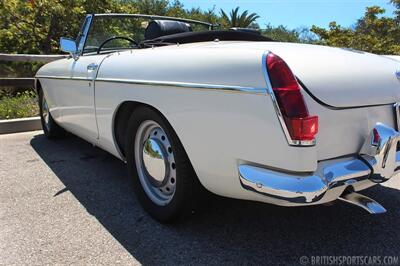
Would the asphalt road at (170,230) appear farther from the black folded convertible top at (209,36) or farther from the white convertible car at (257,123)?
the black folded convertible top at (209,36)

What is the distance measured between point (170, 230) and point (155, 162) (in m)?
0.46

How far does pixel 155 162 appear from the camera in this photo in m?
2.73

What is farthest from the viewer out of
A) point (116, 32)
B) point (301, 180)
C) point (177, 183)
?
point (116, 32)

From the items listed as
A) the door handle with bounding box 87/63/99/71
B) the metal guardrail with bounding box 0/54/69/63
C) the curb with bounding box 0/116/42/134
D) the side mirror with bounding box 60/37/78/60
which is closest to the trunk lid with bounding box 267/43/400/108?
the door handle with bounding box 87/63/99/71

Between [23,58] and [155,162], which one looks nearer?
[155,162]

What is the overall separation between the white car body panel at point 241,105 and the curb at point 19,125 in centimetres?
398

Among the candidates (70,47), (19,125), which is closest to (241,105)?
(70,47)

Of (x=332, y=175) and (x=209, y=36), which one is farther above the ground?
(x=209, y=36)

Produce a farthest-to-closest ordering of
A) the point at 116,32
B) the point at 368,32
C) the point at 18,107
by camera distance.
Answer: the point at 368,32
the point at 18,107
the point at 116,32

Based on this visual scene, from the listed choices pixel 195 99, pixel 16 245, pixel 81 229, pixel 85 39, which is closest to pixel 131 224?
pixel 81 229

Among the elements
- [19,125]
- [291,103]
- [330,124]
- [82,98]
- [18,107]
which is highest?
[291,103]

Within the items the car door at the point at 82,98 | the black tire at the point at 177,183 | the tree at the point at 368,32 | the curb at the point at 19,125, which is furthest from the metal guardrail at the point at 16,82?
the tree at the point at 368,32

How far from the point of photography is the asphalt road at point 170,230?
2346 mm

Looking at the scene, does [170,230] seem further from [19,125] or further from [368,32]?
[368,32]
